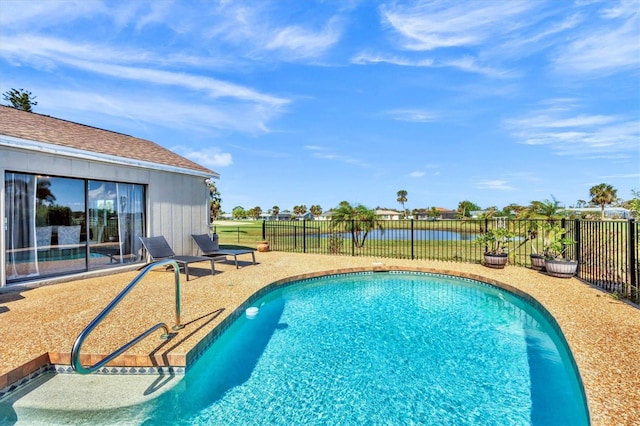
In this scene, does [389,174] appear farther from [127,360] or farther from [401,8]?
[127,360]

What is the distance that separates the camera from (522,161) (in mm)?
29516

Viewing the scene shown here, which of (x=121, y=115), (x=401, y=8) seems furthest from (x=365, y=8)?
(x=121, y=115)

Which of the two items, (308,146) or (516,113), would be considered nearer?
(516,113)

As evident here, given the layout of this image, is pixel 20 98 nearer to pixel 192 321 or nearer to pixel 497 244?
pixel 192 321

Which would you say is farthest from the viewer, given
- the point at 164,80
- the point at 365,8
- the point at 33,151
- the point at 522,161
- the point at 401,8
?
the point at 522,161

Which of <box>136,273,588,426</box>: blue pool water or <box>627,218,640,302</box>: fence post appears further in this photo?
<box>627,218,640,302</box>: fence post

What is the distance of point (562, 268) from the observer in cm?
774

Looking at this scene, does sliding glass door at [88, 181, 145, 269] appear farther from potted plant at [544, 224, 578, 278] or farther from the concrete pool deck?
potted plant at [544, 224, 578, 278]

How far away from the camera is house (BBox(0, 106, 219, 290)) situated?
20.9 ft

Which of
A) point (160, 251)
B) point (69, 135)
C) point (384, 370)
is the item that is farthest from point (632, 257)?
point (69, 135)

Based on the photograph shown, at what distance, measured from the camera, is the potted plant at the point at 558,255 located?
772 cm

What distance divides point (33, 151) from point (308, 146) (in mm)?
26397

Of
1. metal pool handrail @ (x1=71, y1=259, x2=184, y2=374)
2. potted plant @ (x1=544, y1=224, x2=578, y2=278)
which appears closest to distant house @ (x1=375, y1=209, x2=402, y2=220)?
potted plant @ (x1=544, y1=224, x2=578, y2=278)

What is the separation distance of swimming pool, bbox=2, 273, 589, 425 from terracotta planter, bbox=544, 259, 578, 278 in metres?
2.34
